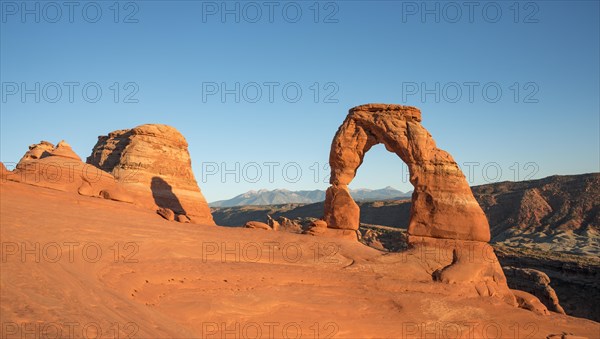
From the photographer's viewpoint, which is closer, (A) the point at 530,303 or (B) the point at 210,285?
(B) the point at 210,285

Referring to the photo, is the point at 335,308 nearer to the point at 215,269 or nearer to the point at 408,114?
the point at 215,269

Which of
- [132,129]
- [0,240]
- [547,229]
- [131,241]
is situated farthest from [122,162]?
[547,229]

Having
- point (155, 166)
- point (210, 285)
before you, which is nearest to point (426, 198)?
point (210, 285)

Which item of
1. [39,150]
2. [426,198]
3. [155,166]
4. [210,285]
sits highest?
[39,150]

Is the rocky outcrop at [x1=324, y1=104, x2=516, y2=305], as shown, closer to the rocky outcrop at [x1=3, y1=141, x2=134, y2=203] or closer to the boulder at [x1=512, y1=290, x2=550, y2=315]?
the boulder at [x1=512, y1=290, x2=550, y2=315]

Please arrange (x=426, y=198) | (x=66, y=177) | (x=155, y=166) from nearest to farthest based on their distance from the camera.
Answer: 1. (x=426, y=198)
2. (x=66, y=177)
3. (x=155, y=166)

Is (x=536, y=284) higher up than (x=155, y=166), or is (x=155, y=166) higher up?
(x=155, y=166)

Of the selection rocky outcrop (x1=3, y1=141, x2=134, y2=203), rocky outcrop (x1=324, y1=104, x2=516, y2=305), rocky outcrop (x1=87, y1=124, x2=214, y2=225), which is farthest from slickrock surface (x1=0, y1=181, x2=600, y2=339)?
rocky outcrop (x1=87, y1=124, x2=214, y2=225)

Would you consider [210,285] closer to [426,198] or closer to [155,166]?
[426,198]
